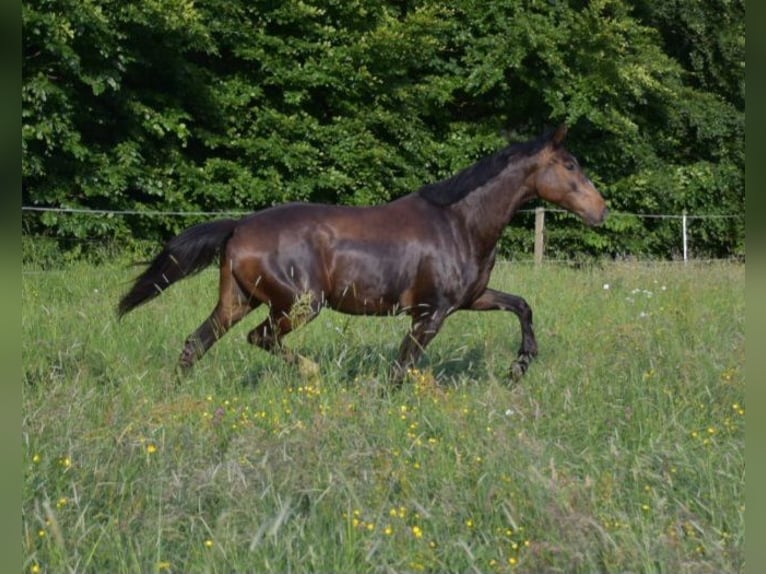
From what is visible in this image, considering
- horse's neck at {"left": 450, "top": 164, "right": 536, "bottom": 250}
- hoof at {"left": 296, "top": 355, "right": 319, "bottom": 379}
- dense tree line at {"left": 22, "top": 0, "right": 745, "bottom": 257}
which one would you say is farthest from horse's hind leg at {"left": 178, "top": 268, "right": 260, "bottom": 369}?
dense tree line at {"left": 22, "top": 0, "right": 745, "bottom": 257}

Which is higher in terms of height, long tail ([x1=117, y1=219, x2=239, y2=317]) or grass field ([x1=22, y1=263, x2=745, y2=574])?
long tail ([x1=117, y1=219, x2=239, y2=317])

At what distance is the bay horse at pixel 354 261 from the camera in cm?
586

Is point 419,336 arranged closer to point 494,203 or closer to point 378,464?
point 494,203

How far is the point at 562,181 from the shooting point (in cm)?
639

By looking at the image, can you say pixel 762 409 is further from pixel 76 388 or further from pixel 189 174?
pixel 189 174

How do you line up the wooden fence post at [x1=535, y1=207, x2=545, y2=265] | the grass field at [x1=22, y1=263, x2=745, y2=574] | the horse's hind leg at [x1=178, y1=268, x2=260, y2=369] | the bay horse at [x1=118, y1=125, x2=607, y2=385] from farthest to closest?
the wooden fence post at [x1=535, y1=207, x2=545, y2=265], the bay horse at [x1=118, y1=125, x2=607, y2=385], the horse's hind leg at [x1=178, y1=268, x2=260, y2=369], the grass field at [x1=22, y1=263, x2=745, y2=574]

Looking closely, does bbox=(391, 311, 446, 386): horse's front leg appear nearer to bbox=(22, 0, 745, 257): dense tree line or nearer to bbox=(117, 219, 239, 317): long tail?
bbox=(117, 219, 239, 317): long tail

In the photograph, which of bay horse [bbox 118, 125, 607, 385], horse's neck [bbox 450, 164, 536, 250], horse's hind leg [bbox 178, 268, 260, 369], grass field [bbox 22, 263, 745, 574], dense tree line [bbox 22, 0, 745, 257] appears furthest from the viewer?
dense tree line [bbox 22, 0, 745, 257]

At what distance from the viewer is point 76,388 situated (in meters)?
4.46

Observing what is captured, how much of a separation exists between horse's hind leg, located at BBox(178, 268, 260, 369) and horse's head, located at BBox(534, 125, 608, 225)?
90.5 inches

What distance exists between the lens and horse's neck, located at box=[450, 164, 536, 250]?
6156 millimetres

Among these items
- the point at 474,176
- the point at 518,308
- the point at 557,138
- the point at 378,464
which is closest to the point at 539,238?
the point at 557,138

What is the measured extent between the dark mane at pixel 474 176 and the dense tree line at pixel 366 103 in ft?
27.1

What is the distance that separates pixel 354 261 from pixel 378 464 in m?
2.51
